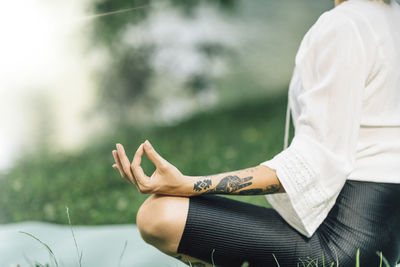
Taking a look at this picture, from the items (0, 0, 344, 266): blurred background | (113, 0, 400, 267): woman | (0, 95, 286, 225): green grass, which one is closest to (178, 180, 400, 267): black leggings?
(113, 0, 400, 267): woman

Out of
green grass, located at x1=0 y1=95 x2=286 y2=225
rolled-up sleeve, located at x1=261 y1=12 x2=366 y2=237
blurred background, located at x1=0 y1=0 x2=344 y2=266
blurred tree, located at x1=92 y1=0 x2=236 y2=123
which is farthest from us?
blurred tree, located at x1=92 y1=0 x2=236 y2=123

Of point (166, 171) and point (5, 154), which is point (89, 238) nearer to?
point (166, 171)

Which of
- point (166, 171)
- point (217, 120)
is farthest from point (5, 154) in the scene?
point (166, 171)

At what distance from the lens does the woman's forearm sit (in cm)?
150

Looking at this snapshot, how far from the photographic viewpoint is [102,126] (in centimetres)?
693

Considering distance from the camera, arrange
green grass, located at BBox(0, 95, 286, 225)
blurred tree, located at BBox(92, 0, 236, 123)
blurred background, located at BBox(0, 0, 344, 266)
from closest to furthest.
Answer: green grass, located at BBox(0, 95, 286, 225) < blurred background, located at BBox(0, 0, 344, 266) < blurred tree, located at BBox(92, 0, 236, 123)

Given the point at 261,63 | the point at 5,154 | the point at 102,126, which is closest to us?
the point at 5,154

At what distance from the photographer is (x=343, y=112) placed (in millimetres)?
1433

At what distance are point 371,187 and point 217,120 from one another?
221 inches

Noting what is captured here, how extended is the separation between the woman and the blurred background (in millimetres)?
3432

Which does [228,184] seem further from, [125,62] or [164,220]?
[125,62]

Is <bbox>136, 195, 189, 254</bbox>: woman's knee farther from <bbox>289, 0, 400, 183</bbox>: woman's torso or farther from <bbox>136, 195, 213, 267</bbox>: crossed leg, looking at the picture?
<bbox>289, 0, 400, 183</bbox>: woman's torso

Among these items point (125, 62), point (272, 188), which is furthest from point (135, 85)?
point (272, 188)

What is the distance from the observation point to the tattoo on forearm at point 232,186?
4.94 ft
